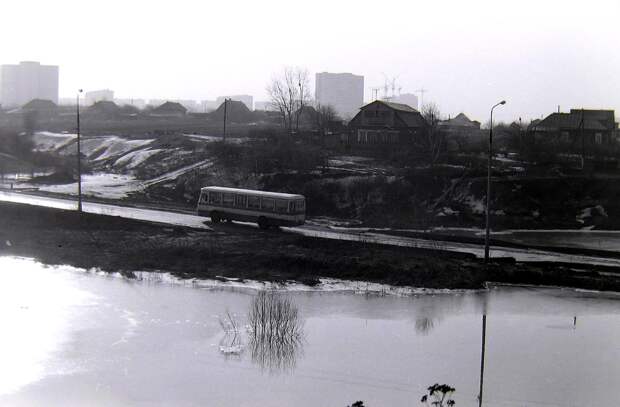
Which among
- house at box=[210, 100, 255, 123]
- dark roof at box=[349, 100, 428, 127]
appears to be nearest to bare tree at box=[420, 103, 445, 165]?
dark roof at box=[349, 100, 428, 127]

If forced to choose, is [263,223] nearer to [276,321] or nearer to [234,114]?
[276,321]

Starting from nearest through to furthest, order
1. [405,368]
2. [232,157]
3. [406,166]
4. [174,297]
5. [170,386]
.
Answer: [170,386]
[405,368]
[174,297]
[406,166]
[232,157]

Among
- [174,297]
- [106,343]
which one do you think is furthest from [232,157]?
[106,343]

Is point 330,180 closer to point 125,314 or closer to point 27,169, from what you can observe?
point 125,314

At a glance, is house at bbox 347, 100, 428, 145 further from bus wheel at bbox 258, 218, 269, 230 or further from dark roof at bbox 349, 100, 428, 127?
bus wheel at bbox 258, 218, 269, 230

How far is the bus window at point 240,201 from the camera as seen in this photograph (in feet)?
148

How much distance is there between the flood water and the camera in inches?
834

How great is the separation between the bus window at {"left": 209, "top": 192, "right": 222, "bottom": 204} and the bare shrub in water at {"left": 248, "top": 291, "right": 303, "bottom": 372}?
17727 mm

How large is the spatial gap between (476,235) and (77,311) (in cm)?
2504

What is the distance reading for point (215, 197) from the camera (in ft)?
153

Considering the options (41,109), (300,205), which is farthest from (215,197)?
(41,109)

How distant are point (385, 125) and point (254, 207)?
3406cm

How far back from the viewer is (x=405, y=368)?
2323cm

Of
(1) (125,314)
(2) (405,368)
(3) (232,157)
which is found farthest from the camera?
(3) (232,157)
